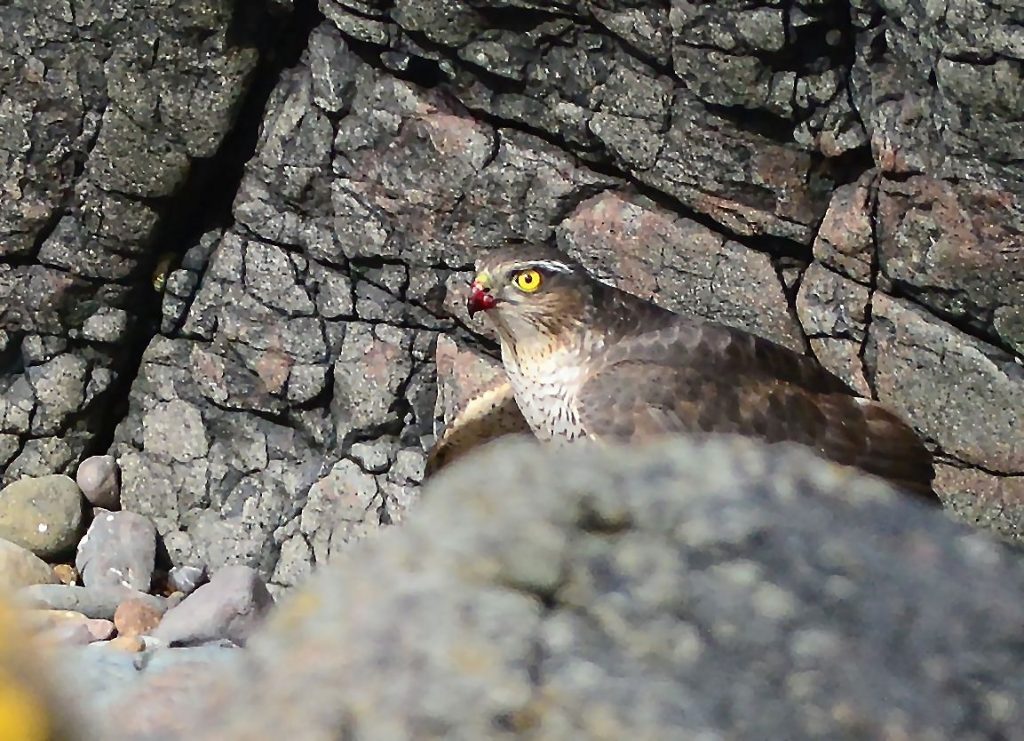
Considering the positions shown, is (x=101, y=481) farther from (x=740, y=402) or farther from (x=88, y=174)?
(x=740, y=402)

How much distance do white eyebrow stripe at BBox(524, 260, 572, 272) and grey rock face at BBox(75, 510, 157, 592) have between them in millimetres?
2799

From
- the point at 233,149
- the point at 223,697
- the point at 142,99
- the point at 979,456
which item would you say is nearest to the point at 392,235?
the point at 233,149

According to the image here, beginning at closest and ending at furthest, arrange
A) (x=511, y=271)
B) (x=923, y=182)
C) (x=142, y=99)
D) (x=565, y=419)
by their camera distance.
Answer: (x=565, y=419)
(x=511, y=271)
(x=923, y=182)
(x=142, y=99)

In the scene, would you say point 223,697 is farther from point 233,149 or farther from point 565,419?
point 233,149

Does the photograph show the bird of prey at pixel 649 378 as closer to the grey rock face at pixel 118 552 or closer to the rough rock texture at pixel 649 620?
the rough rock texture at pixel 649 620

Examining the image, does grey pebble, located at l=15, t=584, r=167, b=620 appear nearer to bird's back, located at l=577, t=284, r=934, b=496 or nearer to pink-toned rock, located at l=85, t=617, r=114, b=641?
pink-toned rock, located at l=85, t=617, r=114, b=641

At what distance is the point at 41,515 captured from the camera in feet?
17.6

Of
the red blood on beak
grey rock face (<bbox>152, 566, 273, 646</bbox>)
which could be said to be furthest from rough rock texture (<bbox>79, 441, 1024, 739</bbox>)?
grey rock face (<bbox>152, 566, 273, 646</bbox>)

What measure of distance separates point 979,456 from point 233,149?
3232 mm

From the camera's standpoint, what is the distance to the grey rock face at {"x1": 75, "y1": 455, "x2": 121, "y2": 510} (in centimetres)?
548

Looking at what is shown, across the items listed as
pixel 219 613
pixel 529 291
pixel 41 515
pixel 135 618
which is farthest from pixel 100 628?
pixel 529 291

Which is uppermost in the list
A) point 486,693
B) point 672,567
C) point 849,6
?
point 849,6

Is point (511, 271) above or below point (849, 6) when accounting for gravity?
below

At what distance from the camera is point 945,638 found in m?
0.84
